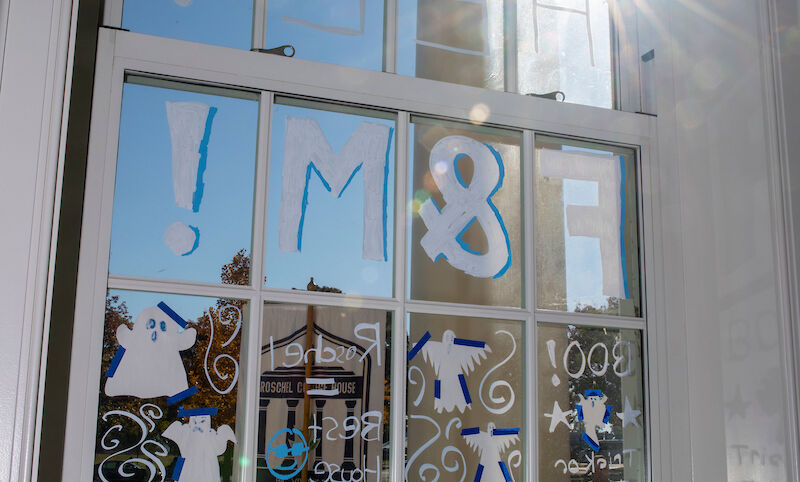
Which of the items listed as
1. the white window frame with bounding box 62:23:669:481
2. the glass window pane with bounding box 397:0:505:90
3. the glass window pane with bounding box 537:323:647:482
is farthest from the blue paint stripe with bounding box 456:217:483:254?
the glass window pane with bounding box 397:0:505:90

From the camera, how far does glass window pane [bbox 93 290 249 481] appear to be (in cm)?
132

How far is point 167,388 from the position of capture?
4.46 feet

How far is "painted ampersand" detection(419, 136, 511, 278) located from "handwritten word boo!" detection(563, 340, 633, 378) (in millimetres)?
244

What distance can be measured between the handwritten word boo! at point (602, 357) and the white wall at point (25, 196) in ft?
3.56

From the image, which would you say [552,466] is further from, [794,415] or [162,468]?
[162,468]

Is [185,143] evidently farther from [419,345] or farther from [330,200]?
[419,345]

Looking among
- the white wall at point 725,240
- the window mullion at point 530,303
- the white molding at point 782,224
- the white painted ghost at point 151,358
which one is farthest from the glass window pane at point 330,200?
the white molding at point 782,224

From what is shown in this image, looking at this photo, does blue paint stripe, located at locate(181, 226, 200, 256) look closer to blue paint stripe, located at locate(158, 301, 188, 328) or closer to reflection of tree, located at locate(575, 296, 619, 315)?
blue paint stripe, located at locate(158, 301, 188, 328)

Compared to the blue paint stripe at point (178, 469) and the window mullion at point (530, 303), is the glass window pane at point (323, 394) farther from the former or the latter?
the window mullion at point (530, 303)

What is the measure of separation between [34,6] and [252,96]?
49cm

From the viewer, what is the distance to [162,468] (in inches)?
52.6

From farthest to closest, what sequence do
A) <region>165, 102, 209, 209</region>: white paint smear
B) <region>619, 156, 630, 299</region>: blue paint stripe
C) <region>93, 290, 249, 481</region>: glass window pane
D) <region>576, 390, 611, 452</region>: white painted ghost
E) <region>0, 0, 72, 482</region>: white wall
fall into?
<region>619, 156, 630, 299</region>: blue paint stripe, <region>576, 390, 611, 452</region>: white painted ghost, <region>165, 102, 209, 209</region>: white paint smear, <region>93, 290, 249, 481</region>: glass window pane, <region>0, 0, 72, 482</region>: white wall

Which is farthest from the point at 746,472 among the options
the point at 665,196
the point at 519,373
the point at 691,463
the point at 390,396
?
the point at 390,396

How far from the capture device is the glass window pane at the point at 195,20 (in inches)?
58.5
